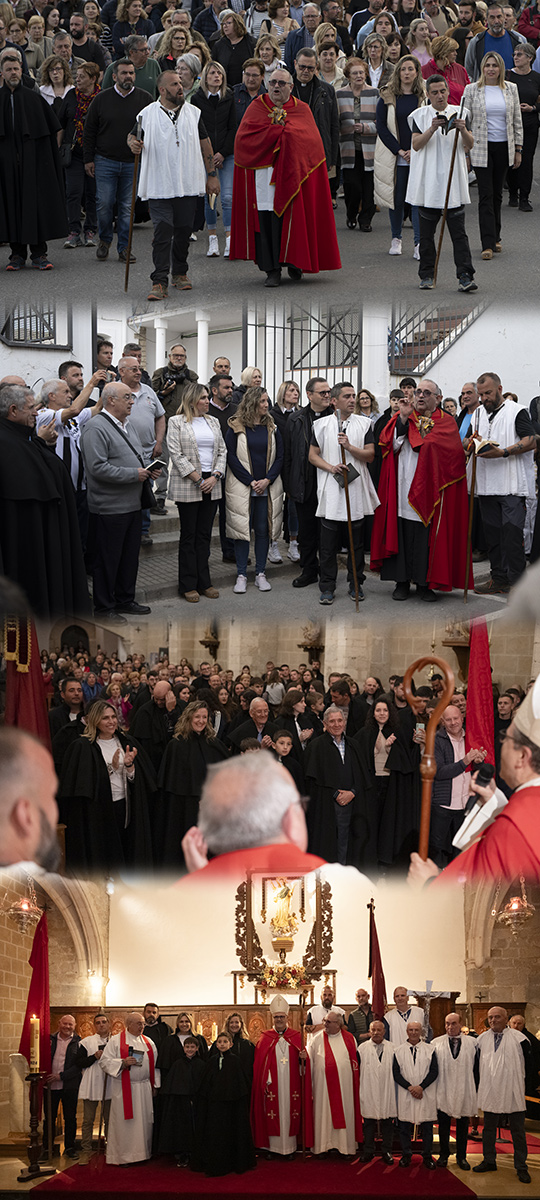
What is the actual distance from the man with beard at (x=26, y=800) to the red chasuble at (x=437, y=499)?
2229 millimetres

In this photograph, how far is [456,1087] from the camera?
843cm

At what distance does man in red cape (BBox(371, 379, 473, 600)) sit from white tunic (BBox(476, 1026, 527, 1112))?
308 cm

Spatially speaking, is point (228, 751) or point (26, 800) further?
point (228, 751)

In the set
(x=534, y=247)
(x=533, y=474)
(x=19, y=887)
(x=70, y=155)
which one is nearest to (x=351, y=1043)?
(x=19, y=887)

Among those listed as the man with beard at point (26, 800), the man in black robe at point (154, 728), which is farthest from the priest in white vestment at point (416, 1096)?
the man with beard at point (26, 800)

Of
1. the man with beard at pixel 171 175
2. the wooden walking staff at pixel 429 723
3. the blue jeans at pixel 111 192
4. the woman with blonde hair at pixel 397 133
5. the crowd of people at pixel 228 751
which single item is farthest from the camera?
the woman with blonde hair at pixel 397 133

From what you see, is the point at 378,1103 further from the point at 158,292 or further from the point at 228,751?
the point at 158,292

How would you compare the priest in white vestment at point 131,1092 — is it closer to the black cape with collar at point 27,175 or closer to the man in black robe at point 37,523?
the man in black robe at point 37,523

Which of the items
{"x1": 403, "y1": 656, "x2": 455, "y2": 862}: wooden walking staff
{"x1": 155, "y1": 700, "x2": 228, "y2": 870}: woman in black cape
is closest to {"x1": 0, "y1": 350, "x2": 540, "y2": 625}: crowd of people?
{"x1": 155, "y1": 700, "x2": 228, "y2": 870}: woman in black cape

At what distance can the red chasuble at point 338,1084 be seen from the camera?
845 centimetres

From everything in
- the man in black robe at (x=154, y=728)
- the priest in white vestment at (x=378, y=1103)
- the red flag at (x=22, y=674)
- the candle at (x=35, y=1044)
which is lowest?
the priest in white vestment at (x=378, y=1103)

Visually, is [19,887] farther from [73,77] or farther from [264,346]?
[73,77]

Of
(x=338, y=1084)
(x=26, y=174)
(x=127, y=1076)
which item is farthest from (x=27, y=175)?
(x=338, y=1084)

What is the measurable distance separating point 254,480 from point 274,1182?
13.5ft
